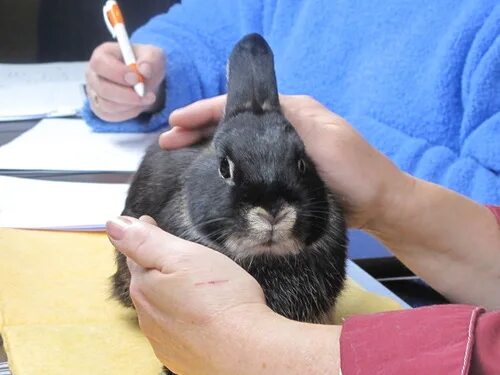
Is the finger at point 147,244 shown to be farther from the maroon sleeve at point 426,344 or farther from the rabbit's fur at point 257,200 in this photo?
the maroon sleeve at point 426,344

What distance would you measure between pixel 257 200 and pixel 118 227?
0.54ft

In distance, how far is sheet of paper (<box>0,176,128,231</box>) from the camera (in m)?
1.22

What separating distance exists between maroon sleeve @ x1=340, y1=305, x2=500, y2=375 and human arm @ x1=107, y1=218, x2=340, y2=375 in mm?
31

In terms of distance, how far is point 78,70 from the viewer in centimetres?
225

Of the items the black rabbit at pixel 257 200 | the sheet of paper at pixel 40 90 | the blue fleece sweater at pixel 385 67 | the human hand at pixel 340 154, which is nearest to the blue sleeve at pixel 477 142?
the blue fleece sweater at pixel 385 67

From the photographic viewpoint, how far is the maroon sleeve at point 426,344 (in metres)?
0.61

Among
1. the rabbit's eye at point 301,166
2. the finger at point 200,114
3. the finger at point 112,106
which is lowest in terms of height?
the finger at point 112,106

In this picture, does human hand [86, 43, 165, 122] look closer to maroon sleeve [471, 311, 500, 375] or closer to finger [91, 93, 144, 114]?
finger [91, 93, 144, 114]

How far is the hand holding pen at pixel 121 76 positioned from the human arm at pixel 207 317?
2.69ft

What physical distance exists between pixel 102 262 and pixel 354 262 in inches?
14.6

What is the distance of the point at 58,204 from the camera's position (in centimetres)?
128

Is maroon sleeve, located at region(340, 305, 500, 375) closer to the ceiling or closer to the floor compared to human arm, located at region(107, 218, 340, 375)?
closer to the ceiling

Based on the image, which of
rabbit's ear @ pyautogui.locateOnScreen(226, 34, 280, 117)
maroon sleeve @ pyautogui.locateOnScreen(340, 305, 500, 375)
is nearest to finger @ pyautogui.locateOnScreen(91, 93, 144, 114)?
rabbit's ear @ pyautogui.locateOnScreen(226, 34, 280, 117)

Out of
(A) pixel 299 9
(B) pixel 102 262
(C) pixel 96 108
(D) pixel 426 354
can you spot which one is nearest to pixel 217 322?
(D) pixel 426 354
